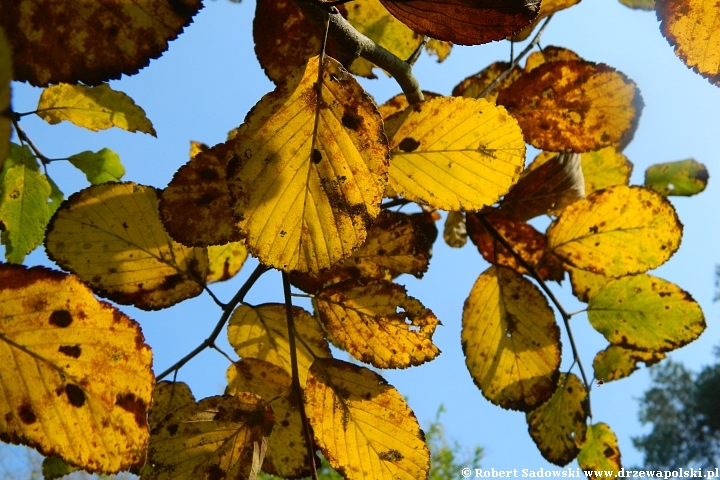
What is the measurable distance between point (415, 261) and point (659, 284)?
327 millimetres

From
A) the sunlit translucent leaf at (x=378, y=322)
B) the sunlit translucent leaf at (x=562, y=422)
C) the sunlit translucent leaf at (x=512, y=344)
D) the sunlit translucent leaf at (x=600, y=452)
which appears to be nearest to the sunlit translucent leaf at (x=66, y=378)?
the sunlit translucent leaf at (x=378, y=322)

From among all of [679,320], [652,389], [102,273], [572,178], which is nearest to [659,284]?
[679,320]

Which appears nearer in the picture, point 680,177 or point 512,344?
point 512,344

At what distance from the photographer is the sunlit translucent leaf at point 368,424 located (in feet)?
1.57

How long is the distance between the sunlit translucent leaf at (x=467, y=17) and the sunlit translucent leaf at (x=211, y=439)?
0.35 metres

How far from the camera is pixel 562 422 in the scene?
0.70 metres

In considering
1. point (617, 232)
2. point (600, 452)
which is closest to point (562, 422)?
point (600, 452)

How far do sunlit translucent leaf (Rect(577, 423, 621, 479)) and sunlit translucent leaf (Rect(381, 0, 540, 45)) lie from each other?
25.1 inches

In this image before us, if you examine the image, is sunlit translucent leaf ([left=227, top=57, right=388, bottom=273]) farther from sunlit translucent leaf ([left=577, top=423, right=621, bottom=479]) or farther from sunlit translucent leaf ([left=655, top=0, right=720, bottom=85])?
sunlit translucent leaf ([left=577, top=423, right=621, bottom=479])

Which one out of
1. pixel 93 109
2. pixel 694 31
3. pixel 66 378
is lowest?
pixel 66 378

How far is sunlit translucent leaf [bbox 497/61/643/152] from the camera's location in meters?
0.56

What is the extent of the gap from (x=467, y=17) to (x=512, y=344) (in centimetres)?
40

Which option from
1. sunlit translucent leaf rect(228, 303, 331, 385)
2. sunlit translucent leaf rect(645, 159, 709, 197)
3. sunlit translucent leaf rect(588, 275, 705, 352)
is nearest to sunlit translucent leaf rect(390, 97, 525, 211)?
sunlit translucent leaf rect(228, 303, 331, 385)

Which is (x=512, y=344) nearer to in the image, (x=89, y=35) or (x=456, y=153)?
(x=456, y=153)
